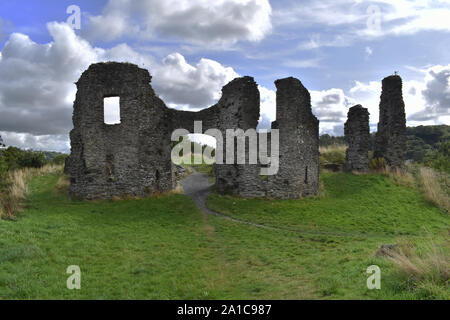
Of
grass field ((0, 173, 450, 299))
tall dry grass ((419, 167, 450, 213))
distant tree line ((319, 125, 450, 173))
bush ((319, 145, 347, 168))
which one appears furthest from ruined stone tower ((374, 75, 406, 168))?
distant tree line ((319, 125, 450, 173))

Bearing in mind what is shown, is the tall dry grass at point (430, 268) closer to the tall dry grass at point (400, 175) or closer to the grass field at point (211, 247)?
the grass field at point (211, 247)

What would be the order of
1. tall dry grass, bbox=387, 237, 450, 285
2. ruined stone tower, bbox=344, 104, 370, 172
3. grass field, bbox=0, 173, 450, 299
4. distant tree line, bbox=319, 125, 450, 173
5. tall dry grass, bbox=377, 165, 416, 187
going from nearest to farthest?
1. tall dry grass, bbox=387, 237, 450, 285
2. grass field, bbox=0, 173, 450, 299
3. tall dry grass, bbox=377, 165, 416, 187
4. ruined stone tower, bbox=344, 104, 370, 172
5. distant tree line, bbox=319, 125, 450, 173

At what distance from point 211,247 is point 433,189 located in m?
20.8

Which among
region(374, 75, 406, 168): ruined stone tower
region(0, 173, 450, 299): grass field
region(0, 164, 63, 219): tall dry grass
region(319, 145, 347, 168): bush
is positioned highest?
region(374, 75, 406, 168): ruined stone tower

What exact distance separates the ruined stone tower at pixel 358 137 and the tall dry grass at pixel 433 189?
4856mm

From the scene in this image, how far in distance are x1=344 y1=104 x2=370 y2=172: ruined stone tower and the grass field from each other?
6.82 meters

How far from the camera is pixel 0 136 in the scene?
15.4 metres

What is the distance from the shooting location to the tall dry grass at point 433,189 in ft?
74.7

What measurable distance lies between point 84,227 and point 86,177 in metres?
7.26

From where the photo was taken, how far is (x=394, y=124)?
2969cm

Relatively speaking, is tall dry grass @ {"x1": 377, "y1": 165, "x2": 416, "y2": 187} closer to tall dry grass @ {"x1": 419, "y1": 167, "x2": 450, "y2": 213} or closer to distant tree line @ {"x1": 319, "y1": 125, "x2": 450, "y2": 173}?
tall dry grass @ {"x1": 419, "y1": 167, "x2": 450, "y2": 213}

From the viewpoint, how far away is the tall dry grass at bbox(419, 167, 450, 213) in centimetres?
2278
